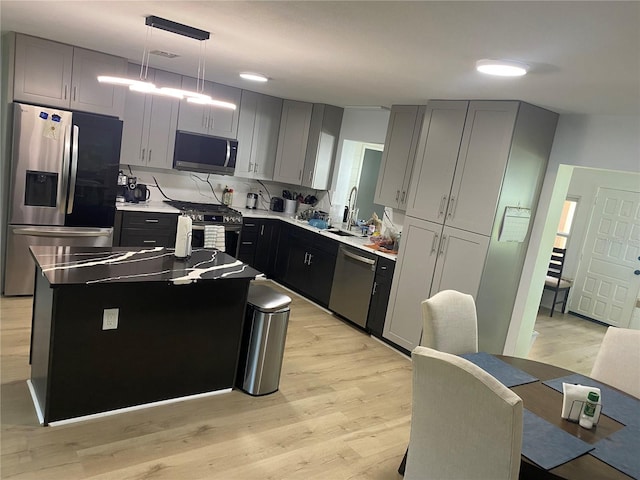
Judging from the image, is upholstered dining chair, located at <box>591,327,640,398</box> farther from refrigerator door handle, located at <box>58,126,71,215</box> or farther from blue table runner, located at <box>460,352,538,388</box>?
refrigerator door handle, located at <box>58,126,71,215</box>

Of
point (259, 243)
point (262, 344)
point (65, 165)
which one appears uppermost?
point (65, 165)

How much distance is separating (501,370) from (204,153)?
4.03 m

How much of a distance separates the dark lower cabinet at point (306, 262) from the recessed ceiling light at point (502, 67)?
2726 mm

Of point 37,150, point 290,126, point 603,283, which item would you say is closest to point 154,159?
point 37,150

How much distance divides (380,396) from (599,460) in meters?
1.93

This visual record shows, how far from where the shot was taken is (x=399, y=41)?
242 cm

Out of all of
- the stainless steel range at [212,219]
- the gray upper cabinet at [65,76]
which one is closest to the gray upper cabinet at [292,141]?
the stainless steel range at [212,219]

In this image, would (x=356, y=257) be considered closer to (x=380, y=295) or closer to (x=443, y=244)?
(x=380, y=295)

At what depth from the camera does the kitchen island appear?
260cm

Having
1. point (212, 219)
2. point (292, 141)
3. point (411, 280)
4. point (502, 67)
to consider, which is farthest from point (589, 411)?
point (292, 141)

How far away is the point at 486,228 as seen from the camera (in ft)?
12.5

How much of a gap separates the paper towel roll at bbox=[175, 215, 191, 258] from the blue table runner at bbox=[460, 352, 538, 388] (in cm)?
186

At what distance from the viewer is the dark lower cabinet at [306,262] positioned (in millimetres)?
5277

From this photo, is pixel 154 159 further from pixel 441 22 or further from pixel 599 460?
pixel 599 460
